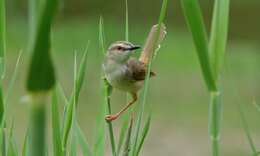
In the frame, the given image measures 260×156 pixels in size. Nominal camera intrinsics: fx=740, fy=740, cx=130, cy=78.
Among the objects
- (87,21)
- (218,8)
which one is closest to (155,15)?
(87,21)

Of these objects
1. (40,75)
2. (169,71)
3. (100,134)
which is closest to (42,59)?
(40,75)

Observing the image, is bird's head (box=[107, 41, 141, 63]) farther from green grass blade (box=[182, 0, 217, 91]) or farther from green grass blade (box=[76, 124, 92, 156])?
green grass blade (box=[182, 0, 217, 91])

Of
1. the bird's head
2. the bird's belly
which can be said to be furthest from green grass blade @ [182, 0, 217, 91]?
the bird's head

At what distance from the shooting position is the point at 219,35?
1.35 meters

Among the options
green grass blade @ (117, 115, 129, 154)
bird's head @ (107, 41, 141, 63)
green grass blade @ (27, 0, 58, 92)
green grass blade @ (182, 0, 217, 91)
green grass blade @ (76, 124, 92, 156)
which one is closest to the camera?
green grass blade @ (27, 0, 58, 92)

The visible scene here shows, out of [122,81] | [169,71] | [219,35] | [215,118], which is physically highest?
[219,35]

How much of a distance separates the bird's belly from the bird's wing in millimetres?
17

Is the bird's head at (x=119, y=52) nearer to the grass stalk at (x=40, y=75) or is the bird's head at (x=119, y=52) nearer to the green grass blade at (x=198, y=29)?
the green grass blade at (x=198, y=29)

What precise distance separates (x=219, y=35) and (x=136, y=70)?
0.97m

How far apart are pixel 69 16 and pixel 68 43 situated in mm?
1587

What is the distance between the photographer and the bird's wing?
2259 millimetres

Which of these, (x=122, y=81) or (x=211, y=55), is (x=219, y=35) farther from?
(x=122, y=81)

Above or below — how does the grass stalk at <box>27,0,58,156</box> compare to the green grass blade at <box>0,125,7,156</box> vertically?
above

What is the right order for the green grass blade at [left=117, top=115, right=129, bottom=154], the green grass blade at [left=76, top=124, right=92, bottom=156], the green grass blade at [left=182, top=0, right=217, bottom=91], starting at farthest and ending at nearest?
the green grass blade at [left=117, top=115, right=129, bottom=154] < the green grass blade at [left=76, top=124, right=92, bottom=156] < the green grass blade at [left=182, top=0, right=217, bottom=91]
